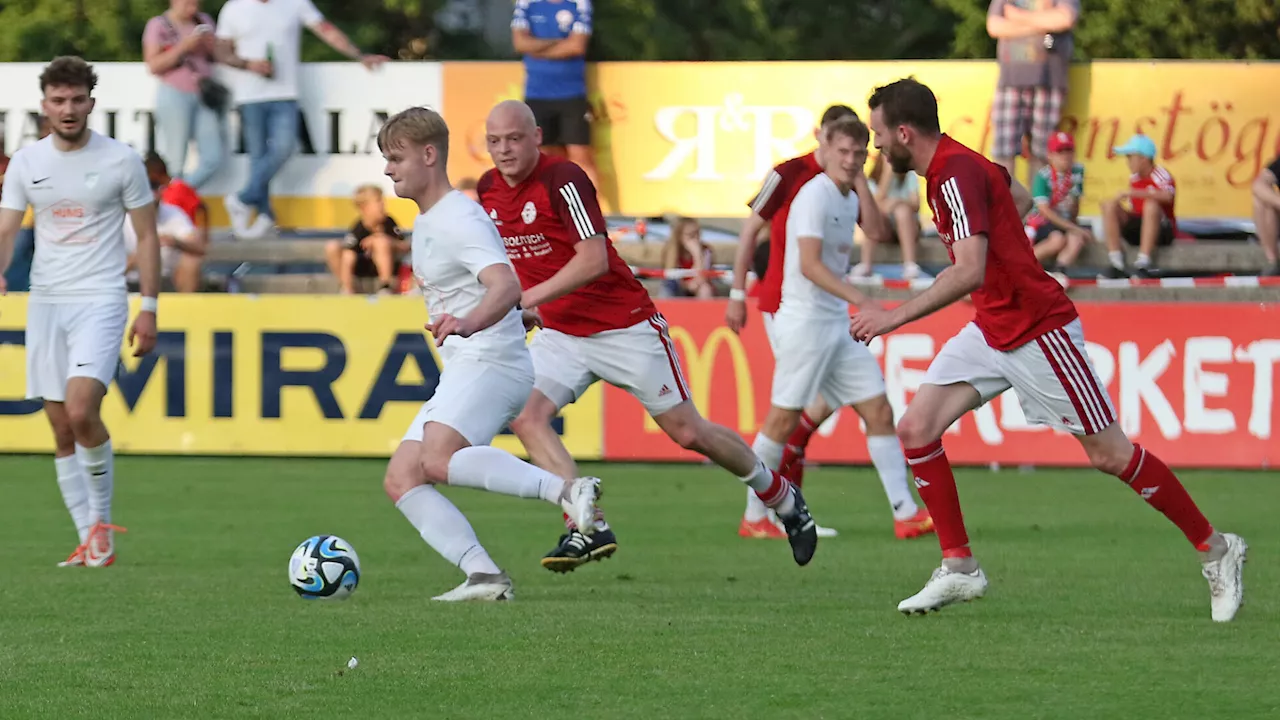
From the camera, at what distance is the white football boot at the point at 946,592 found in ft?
26.9

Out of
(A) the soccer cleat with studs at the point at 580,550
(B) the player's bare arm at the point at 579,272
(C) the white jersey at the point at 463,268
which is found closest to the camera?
(C) the white jersey at the point at 463,268

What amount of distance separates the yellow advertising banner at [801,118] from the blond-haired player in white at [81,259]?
29.7 ft

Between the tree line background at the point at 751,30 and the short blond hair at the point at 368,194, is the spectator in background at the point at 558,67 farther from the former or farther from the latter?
the tree line background at the point at 751,30

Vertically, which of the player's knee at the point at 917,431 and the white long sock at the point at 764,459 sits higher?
the player's knee at the point at 917,431

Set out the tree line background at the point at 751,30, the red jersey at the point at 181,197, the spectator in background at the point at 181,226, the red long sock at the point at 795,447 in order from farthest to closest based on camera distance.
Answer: the tree line background at the point at 751,30, the red jersey at the point at 181,197, the spectator in background at the point at 181,226, the red long sock at the point at 795,447

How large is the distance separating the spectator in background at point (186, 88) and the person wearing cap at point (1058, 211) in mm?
6989

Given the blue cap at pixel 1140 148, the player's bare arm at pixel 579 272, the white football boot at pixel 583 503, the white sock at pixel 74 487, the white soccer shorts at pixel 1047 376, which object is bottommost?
the white sock at pixel 74 487

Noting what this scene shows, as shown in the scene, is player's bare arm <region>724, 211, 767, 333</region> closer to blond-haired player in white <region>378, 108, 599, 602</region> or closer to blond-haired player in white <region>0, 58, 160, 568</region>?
blond-haired player in white <region>0, 58, 160, 568</region>

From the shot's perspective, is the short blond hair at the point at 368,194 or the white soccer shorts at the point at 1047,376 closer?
the white soccer shorts at the point at 1047,376

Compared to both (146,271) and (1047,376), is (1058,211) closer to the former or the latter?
(146,271)

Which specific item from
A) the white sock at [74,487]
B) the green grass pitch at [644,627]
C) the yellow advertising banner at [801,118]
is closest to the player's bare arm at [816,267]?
the green grass pitch at [644,627]

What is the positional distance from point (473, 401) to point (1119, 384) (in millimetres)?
8939

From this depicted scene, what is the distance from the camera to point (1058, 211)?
18.2 m

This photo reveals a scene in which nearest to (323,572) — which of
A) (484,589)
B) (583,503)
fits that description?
(484,589)
